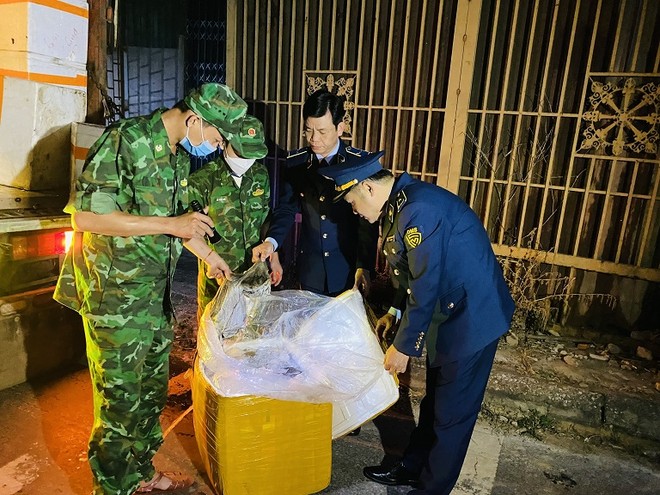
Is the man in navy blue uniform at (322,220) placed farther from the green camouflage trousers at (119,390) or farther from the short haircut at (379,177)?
the green camouflage trousers at (119,390)

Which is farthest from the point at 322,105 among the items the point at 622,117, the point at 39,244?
the point at 622,117

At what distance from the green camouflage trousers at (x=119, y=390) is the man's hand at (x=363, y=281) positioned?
1.19 metres

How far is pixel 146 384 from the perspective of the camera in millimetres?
2461

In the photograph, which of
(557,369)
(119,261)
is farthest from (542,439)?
(119,261)

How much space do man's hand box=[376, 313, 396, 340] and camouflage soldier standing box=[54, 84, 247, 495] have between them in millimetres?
1075

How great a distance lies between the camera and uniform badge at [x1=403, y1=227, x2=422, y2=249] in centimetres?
218

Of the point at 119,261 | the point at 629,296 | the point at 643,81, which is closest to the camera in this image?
the point at 119,261

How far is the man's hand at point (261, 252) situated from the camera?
307 cm

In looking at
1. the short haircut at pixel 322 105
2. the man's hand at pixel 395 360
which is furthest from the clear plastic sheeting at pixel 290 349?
the short haircut at pixel 322 105

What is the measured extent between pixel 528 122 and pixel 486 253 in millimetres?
2610

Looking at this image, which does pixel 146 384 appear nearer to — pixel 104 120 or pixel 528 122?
pixel 104 120

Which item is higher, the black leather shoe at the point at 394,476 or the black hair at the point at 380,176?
the black hair at the point at 380,176

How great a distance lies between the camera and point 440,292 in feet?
7.77

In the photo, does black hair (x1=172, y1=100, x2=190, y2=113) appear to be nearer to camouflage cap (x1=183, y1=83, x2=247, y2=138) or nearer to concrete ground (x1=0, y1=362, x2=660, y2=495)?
camouflage cap (x1=183, y1=83, x2=247, y2=138)
